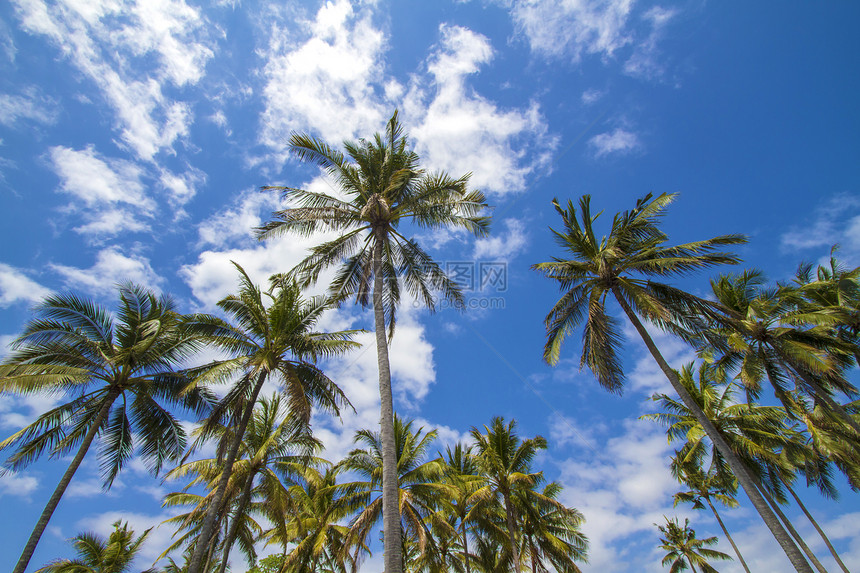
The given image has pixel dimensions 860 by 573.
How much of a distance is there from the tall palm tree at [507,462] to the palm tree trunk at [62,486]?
16250 millimetres

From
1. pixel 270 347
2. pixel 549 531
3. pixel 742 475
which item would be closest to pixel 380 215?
pixel 270 347

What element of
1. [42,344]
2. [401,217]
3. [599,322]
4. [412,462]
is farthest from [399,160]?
[412,462]

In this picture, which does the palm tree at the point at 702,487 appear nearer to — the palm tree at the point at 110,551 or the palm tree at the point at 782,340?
the palm tree at the point at 782,340

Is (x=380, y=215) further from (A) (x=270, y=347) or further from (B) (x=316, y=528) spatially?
(B) (x=316, y=528)

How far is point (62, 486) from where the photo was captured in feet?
39.4

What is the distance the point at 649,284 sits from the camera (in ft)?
45.1

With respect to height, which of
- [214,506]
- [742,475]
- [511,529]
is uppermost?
[511,529]

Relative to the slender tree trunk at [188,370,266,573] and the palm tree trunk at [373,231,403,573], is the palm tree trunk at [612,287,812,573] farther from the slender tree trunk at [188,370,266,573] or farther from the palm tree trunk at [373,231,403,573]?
the slender tree trunk at [188,370,266,573]

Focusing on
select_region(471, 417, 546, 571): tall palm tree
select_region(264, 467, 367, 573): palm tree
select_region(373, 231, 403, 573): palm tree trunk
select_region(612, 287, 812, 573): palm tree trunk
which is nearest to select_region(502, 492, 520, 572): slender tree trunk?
select_region(471, 417, 546, 571): tall palm tree

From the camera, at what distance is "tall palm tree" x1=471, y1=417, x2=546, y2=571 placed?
2114cm

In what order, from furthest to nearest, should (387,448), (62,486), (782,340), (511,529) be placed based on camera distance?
1. (511,529)
2. (782,340)
3. (62,486)
4. (387,448)

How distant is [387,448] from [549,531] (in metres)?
18.3

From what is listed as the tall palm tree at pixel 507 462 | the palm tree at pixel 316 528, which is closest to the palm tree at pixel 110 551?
the palm tree at pixel 316 528

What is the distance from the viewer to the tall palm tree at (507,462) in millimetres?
21141
